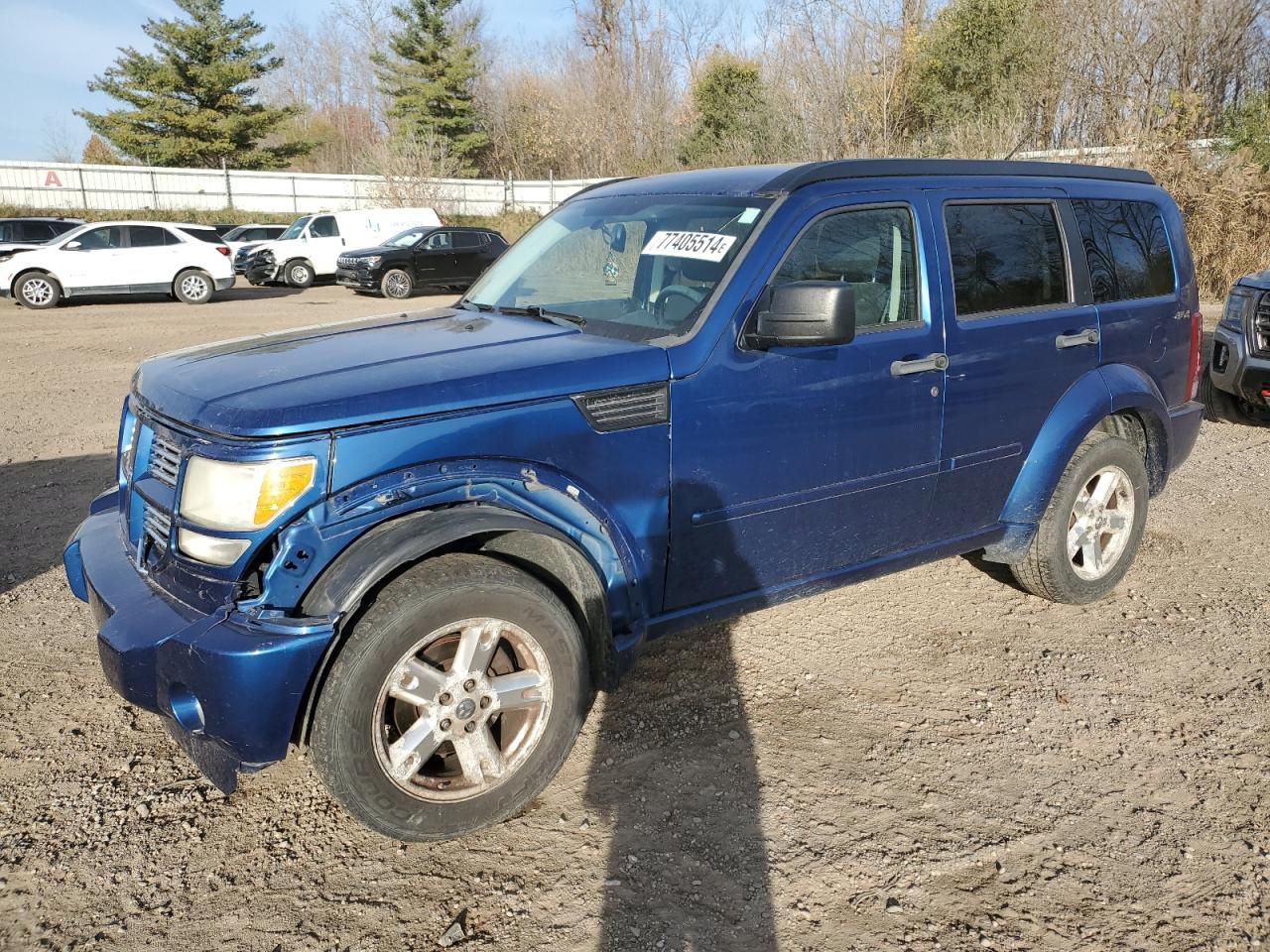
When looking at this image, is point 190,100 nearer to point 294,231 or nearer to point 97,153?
point 97,153

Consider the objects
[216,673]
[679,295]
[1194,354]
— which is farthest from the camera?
[1194,354]

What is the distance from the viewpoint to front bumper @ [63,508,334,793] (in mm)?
2521

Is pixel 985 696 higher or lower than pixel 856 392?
lower

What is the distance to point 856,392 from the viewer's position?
3.60 m

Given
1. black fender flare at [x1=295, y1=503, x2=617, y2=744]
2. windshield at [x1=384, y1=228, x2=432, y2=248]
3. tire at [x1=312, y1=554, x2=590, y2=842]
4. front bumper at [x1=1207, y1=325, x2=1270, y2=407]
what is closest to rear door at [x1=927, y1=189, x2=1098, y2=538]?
black fender flare at [x1=295, y1=503, x2=617, y2=744]

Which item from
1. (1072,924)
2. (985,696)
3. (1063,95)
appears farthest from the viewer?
(1063,95)

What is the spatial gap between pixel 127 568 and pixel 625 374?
171 centimetres

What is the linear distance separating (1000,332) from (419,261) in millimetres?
18759

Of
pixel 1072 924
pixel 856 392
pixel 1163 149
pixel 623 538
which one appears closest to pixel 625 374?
pixel 623 538

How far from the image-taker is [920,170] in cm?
392

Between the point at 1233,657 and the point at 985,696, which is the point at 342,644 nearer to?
the point at 985,696

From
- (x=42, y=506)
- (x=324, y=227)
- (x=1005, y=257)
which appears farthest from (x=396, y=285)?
(x=1005, y=257)

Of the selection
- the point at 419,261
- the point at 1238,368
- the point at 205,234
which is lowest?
the point at 1238,368

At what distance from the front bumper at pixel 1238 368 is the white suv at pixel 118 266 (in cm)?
1789
